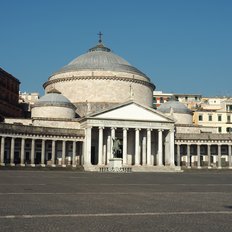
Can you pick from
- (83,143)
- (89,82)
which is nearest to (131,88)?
(89,82)

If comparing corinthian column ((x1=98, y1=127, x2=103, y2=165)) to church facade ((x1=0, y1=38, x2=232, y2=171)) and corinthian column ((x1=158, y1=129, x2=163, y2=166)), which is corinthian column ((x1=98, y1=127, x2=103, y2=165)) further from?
corinthian column ((x1=158, y1=129, x2=163, y2=166))

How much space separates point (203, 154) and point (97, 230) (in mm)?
89123

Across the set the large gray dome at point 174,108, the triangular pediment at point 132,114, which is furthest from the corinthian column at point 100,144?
the large gray dome at point 174,108

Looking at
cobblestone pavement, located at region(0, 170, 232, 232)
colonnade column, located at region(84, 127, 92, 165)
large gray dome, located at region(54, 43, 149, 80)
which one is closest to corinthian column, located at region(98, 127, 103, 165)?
colonnade column, located at region(84, 127, 92, 165)

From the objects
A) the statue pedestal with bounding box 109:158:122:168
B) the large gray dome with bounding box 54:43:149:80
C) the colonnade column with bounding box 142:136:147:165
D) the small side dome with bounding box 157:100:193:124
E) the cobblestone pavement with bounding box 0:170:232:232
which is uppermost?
the large gray dome with bounding box 54:43:149:80

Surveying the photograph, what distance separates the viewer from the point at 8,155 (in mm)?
83188

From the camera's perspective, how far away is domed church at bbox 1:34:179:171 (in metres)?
83.9

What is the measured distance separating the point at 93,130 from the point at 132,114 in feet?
27.5

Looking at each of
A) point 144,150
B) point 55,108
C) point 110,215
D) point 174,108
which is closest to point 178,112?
point 174,108

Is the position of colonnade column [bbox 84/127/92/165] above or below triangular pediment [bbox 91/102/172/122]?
below

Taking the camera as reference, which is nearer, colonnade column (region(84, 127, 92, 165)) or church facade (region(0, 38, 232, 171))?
church facade (region(0, 38, 232, 171))

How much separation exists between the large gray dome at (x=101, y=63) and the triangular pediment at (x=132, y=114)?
17.6 m

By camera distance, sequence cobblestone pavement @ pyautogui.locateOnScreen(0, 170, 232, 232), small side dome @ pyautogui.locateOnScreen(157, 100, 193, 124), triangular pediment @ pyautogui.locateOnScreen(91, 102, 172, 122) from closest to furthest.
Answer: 1. cobblestone pavement @ pyautogui.locateOnScreen(0, 170, 232, 232)
2. triangular pediment @ pyautogui.locateOnScreen(91, 102, 172, 122)
3. small side dome @ pyautogui.locateOnScreen(157, 100, 193, 124)

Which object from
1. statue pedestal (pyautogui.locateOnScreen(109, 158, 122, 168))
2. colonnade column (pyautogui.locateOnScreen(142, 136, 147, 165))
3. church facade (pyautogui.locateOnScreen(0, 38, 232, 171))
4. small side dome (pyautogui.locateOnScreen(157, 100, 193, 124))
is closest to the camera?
statue pedestal (pyautogui.locateOnScreen(109, 158, 122, 168))
